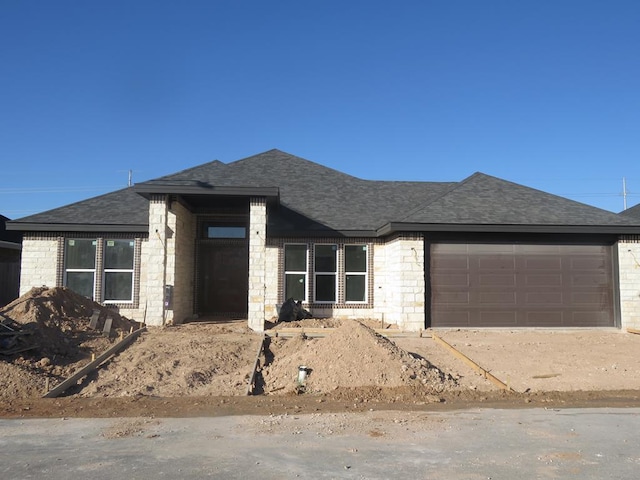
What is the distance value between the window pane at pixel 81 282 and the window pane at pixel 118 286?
1.66 ft

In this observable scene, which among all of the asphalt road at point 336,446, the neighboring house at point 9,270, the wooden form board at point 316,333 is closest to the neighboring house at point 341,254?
the wooden form board at point 316,333

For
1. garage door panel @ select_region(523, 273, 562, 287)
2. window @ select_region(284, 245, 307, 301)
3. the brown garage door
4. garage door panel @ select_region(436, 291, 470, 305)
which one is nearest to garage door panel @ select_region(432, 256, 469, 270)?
the brown garage door

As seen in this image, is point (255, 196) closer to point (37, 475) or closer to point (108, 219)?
point (108, 219)

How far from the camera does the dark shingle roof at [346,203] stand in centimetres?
1503

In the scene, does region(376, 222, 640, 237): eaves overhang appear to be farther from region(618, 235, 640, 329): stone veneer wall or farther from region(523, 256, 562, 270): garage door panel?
region(523, 256, 562, 270): garage door panel

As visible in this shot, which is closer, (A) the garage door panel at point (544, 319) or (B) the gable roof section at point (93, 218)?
(A) the garage door panel at point (544, 319)

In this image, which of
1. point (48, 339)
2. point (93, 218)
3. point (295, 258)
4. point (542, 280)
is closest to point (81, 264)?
point (93, 218)

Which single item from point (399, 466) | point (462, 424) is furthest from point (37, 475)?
point (462, 424)

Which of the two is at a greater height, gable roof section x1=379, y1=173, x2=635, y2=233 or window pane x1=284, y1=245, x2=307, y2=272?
gable roof section x1=379, y1=173, x2=635, y2=233

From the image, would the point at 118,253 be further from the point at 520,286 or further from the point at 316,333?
the point at 520,286

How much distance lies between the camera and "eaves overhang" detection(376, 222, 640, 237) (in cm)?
1470

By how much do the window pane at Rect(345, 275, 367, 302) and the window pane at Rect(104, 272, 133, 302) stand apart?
700 centimetres

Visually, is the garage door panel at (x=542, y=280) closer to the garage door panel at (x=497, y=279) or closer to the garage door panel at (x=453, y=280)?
the garage door panel at (x=497, y=279)

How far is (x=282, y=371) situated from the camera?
33.6ft
